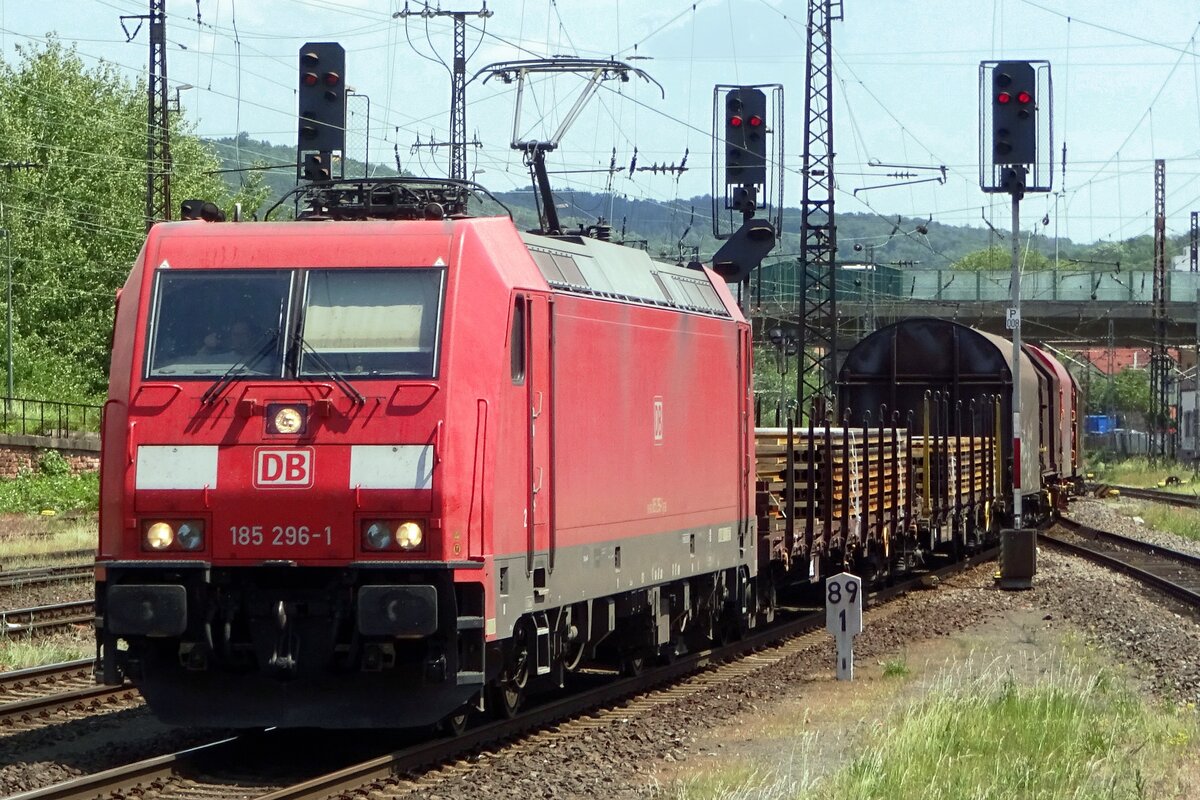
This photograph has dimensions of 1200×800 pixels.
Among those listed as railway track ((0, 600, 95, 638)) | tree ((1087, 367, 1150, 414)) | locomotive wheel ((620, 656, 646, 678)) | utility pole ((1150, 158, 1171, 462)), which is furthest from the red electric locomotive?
tree ((1087, 367, 1150, 414))

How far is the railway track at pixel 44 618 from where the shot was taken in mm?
17297

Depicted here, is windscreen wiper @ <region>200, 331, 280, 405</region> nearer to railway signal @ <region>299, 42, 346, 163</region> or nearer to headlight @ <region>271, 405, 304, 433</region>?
headlight @ <region>271, 405, 304, 433</region>

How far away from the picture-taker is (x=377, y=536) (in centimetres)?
1019

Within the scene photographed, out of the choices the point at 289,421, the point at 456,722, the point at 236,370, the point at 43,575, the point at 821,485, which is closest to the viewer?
the point at 289,421

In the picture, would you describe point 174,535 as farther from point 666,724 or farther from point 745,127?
point 745,127

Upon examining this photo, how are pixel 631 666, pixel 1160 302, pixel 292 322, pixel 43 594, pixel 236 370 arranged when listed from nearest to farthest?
1. pixel 236 370
2. pixel 292 322
3. pixel 631 666
4. pixel 43 594
5. pixel 1160 302

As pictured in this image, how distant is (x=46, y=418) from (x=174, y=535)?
115ft

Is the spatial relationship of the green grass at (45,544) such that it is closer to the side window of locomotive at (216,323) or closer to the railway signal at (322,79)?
the railway signal at (322,79)

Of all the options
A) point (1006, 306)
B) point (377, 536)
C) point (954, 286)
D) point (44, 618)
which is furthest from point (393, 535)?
point (954, 286)

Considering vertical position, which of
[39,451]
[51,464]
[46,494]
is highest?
[39,451]

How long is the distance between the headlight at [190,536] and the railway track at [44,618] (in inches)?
289

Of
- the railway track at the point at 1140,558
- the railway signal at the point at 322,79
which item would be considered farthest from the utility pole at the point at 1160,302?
the railway signal at the point at 322,79

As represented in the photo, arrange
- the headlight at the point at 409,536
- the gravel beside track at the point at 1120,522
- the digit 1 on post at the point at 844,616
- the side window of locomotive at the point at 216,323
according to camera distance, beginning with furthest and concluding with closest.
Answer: the gravel beside track at the point at 1120,522 → the digit 1 on post at the point at 844,616 → the side window of locomotive at the point at 216,323 → the headlight at the point at 409,536

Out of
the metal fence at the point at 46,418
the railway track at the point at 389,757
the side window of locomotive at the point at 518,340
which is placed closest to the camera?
the railway track at the point at 389,757
